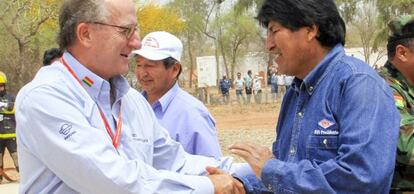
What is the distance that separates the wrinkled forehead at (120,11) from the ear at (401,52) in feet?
4.21

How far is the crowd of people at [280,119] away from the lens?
89.1 inches

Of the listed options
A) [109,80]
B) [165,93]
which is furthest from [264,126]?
[109,80]

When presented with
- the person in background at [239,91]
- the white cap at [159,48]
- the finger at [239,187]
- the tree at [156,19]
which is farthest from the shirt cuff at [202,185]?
the tree at [156,19]

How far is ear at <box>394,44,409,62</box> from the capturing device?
303cm

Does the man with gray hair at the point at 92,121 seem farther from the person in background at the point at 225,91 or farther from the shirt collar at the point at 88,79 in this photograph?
the person in background at the point at 225,91

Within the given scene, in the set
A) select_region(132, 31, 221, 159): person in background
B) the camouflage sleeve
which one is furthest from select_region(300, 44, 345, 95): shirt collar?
select_region(132, 31, 221, 159): person in background

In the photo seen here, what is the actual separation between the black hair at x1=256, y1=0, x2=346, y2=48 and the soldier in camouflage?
528 millimetres

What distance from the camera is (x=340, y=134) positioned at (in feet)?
7.53

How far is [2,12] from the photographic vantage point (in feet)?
91.6

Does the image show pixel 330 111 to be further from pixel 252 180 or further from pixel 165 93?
pixel 165 93

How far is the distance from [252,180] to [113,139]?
0.87 meters

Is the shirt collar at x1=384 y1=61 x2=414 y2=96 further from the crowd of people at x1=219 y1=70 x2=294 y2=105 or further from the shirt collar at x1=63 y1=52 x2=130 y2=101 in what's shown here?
the crowd of people at x1=219 y1=70 x2=294 y2=105

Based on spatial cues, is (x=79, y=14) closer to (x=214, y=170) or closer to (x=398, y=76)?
(x=214, y=170)

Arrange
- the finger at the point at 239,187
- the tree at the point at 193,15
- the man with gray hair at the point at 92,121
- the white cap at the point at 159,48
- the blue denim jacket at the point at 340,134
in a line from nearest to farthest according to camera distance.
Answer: the blue denim jacket at the point at 340,134
the man with gray hair at the point at 92,121
the finger at the point at 239,187
the white cap at the point at 159,48
the tree at the point at 193,15
